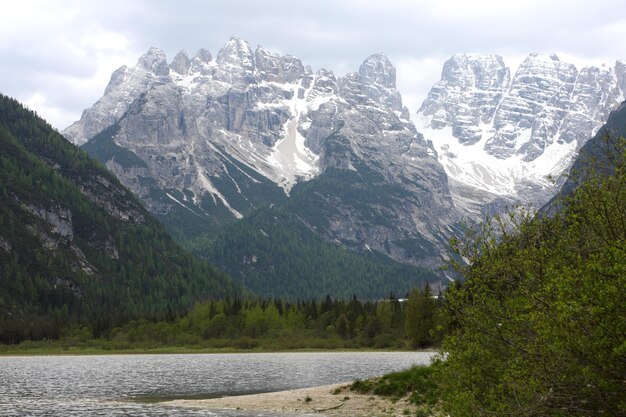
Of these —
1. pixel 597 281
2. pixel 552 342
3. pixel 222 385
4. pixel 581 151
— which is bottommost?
pixel 222 385

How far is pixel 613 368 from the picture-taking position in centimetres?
2358

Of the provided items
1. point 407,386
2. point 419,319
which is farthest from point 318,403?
point 419,319

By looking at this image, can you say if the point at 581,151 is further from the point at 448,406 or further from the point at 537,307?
the point at 448,406

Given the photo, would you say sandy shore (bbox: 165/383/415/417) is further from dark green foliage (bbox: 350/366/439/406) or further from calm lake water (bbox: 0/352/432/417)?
calm lake water (bbox: 0/352/432/417)

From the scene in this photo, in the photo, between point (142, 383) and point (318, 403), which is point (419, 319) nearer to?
point (142, 383)

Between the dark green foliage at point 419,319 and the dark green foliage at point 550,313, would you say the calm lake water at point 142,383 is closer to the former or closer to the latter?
the dark green foliage at point 550,313

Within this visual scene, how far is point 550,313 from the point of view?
25.5 metres

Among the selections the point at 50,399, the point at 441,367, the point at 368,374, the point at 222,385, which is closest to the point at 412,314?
the point at 368,374

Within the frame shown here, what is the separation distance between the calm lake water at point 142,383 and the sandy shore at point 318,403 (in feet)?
14.3

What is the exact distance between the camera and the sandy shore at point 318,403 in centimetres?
6688

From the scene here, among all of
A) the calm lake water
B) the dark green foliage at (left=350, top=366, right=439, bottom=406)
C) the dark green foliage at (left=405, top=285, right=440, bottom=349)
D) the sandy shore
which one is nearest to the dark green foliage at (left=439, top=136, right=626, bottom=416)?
the dark green foliage at (left=350, top=366, right=439, bottom=406)

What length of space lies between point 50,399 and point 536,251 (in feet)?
218

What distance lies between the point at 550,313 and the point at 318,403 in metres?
49.9

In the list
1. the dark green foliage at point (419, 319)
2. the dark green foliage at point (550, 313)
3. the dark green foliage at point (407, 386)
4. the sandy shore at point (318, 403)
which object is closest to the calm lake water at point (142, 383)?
the sandy shore at point (318, 403)
